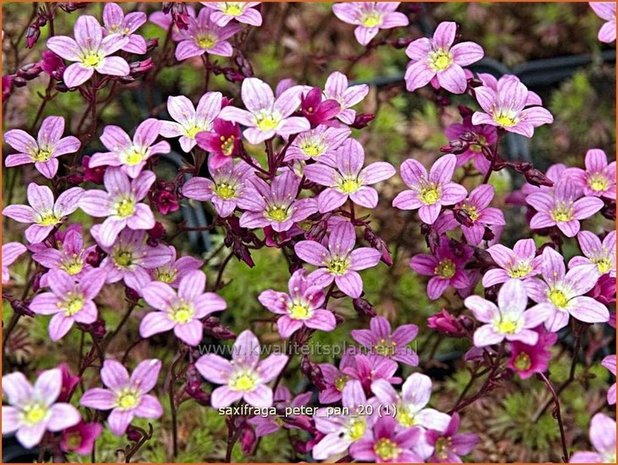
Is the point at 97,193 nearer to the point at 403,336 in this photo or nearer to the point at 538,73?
the point at 403,336

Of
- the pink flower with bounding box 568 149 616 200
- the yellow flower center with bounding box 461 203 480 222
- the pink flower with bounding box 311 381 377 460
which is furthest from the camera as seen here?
the pink flower with bounding box 568 149 616 200

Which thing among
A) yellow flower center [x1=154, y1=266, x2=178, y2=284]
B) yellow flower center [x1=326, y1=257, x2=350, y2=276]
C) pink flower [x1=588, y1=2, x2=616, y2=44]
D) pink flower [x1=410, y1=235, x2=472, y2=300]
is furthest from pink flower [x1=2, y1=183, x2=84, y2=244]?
pink flower [x1=588, y1=2, x2=616, y2=44]

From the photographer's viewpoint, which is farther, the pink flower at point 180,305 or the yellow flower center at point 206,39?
the yellow flower center at point 206,39

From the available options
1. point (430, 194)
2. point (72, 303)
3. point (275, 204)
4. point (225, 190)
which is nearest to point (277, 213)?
point (275, 204)

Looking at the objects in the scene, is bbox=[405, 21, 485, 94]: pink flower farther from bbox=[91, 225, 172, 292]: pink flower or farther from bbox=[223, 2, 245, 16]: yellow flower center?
bbox=[91, 225, 172, 292]: pink flower

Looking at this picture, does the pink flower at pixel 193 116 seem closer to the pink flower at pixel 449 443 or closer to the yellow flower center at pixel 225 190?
the yellow flower center at pixel 225 190

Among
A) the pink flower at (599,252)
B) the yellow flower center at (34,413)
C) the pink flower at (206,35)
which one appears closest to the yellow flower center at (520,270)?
the pink flower at (599,252)
